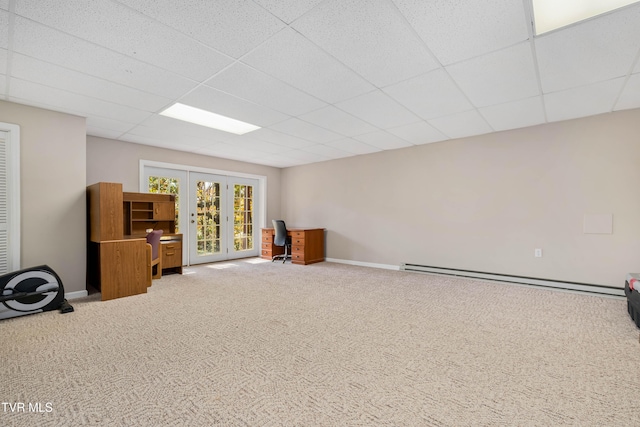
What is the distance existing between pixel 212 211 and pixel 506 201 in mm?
5638

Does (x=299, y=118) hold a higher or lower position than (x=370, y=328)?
higher

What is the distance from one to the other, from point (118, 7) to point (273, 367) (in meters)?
2.55

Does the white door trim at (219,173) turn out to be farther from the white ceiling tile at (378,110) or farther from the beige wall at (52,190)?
the white ceiling tile at (378,110)

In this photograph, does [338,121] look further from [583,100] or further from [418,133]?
[583,100]

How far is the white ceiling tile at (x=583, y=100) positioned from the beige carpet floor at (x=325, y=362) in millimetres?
2358

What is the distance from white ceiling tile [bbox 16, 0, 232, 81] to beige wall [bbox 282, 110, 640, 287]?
3995 mm

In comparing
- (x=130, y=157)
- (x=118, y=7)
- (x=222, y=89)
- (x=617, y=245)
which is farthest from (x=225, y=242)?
(x=617, y=245)

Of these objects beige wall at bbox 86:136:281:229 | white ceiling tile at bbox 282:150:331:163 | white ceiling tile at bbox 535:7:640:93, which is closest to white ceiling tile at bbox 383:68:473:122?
white ceiling tile at bbox 535:7:640:93

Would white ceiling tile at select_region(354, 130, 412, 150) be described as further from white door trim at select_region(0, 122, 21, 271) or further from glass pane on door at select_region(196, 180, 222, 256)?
white door trim at select_region(0, 122, 21, 271)

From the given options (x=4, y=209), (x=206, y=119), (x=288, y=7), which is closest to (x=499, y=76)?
(x=288, y=7)

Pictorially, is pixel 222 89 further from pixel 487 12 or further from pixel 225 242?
pixel 225 242

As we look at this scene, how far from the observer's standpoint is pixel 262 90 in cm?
292

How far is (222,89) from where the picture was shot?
2.90 metres

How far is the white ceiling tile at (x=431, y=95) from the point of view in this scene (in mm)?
2730
